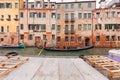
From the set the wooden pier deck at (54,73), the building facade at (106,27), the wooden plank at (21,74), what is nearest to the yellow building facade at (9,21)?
the building facade at (106,27)

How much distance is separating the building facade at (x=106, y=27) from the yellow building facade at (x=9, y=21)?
22115 millimetres

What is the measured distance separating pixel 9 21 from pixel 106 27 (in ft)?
89.9

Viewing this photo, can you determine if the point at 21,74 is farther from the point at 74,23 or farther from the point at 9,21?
the point at 9,21

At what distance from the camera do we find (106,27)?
65.8 m

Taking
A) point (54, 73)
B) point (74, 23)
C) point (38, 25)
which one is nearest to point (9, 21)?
point (38, 25)

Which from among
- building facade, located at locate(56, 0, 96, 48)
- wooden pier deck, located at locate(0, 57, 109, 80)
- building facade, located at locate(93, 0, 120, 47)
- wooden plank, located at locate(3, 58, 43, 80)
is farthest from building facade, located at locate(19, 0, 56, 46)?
wooden plank, located at locate(3, 58, 43, 80)

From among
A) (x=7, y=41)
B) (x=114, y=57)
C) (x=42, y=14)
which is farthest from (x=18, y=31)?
(x=114, y=57)

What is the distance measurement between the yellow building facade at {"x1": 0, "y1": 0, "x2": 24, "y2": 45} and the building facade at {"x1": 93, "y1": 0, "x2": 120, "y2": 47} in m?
22.1

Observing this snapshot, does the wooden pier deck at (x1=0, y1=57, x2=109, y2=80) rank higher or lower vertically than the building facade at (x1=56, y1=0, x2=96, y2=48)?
lower

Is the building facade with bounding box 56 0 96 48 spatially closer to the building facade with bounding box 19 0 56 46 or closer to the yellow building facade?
the building facade with bounding box 19 0 56 46

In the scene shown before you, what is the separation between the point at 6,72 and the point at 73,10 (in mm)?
63725

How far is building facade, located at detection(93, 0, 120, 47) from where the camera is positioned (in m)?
64.4

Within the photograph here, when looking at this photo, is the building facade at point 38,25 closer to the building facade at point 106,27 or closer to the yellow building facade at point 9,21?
the yellow building facade at point 9,21

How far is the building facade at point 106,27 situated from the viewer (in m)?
64.4
